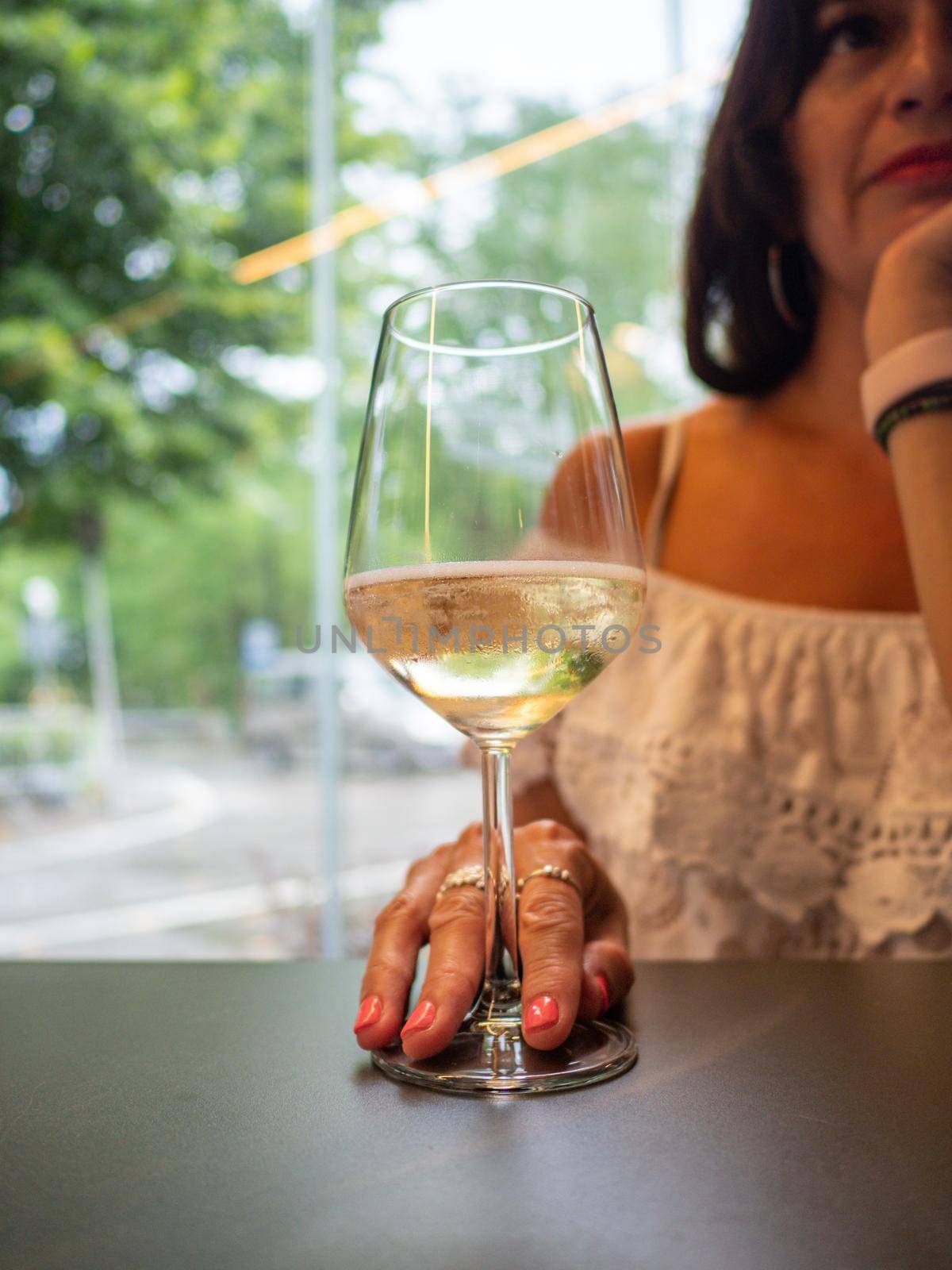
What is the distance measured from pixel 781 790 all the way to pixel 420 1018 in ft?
2.72

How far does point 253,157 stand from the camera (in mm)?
4078

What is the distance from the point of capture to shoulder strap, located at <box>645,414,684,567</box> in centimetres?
141

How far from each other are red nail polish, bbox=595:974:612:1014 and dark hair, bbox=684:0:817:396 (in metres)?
1.02

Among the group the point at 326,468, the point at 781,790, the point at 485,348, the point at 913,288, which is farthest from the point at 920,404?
the point at 326,468

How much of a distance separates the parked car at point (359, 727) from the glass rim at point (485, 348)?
3.45 meters

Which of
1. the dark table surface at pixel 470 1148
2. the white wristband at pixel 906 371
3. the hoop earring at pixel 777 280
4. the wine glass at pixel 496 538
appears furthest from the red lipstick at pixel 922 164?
A: the dark table surface at pixel 470 1148

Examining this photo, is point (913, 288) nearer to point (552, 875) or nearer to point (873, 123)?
point (873, 123)

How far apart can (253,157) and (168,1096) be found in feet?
13.7

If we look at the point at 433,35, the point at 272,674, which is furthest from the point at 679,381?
the point at 272,674

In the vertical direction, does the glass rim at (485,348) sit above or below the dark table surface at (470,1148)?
above

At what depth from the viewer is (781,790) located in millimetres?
1222

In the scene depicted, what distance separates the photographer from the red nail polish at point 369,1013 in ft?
1.61

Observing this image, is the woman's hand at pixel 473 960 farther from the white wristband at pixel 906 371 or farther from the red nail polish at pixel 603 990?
the white wristband at pixel 906 371

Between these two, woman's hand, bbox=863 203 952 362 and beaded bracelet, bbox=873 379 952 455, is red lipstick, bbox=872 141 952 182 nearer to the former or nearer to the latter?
woman's hand, bbox=863 203 952 362
